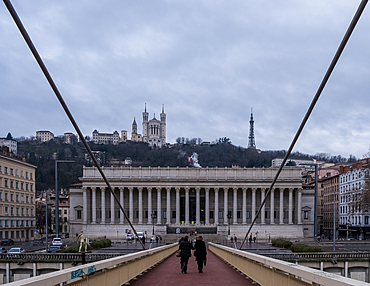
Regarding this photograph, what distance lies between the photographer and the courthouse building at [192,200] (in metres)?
92.7

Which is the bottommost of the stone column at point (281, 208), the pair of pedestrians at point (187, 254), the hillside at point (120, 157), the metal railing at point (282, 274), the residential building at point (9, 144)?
the stone column at point (281, 208)

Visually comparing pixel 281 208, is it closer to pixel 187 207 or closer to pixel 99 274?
pixel 187 207

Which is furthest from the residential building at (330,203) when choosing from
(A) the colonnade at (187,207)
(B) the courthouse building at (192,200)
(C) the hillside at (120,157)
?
(C) the hillside at (120,157)

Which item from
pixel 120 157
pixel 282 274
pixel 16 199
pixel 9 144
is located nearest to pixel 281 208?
pixel 16 199

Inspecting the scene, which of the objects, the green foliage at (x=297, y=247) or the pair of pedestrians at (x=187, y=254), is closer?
the pair of pedestrians at (x=187, y=254)

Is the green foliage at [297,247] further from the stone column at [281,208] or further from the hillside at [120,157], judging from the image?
the hillside at [120,157]

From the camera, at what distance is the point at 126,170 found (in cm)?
9475

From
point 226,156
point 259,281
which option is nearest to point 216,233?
point 259,281

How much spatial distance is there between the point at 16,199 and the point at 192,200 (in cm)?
3496

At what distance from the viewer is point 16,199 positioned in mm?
79000

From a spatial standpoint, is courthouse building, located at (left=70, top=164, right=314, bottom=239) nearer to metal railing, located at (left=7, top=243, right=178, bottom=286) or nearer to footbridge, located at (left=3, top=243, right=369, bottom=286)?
footbridge, located at (left=3, top=243, right=369, bottom=286)

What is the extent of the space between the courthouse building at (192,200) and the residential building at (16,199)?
11.5 m

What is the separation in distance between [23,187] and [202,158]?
101812 millimetres

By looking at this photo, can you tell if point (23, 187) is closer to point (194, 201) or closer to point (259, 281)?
point (194, 201)
